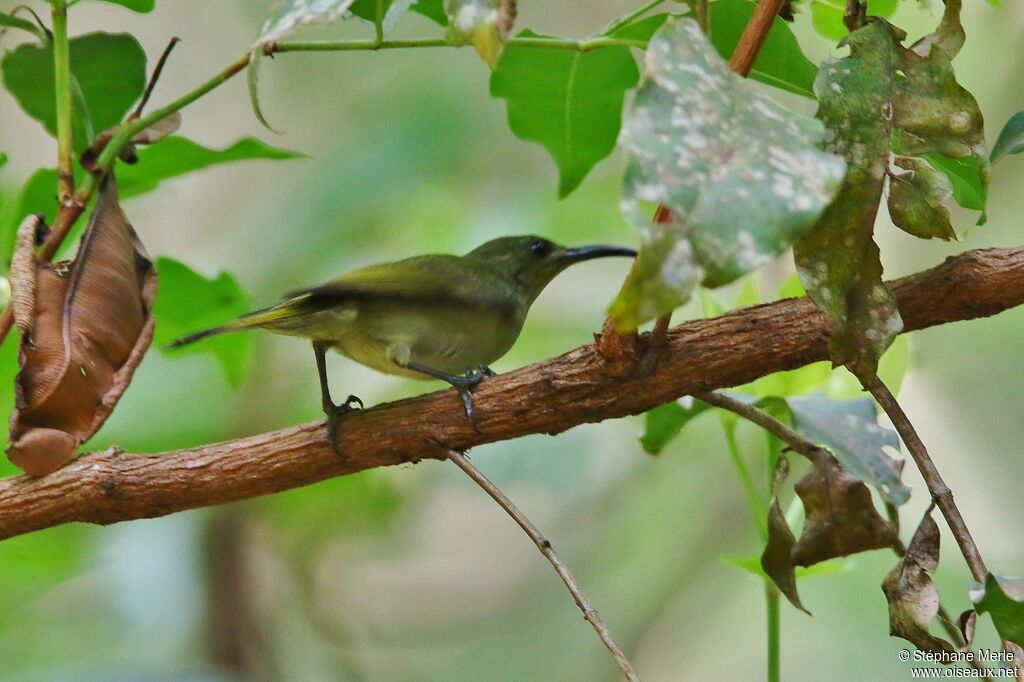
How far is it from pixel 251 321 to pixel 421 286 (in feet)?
1.67

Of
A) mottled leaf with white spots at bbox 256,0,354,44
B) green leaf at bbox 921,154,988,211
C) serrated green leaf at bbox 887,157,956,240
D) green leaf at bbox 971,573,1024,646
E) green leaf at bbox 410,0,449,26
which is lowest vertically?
green leaf at bbox 971,573,1024,646

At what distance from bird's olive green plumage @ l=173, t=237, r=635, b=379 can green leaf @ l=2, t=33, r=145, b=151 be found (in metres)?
0.53

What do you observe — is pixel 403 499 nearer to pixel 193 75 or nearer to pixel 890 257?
pixel 890 257

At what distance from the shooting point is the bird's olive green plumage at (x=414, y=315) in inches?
Result: 103

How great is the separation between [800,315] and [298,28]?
2.92 ft

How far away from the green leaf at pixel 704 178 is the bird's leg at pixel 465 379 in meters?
0.85

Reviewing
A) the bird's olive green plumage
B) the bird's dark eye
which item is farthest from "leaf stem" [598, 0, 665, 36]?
the bird's dark eye

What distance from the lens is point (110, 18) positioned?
21.6 feet

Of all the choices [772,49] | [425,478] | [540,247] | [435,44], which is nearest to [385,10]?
[435,44]

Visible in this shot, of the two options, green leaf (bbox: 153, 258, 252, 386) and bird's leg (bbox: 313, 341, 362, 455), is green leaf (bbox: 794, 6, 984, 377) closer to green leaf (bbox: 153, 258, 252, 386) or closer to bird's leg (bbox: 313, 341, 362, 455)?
bird's leg (bbox: 313, 341, 362, 455)

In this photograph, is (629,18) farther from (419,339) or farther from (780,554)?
(419,339)

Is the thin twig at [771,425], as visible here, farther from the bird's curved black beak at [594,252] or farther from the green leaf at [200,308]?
the green leaf at [200,308]

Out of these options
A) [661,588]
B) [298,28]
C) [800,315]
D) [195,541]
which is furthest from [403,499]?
[298,28]

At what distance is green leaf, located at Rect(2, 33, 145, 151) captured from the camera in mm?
2295
